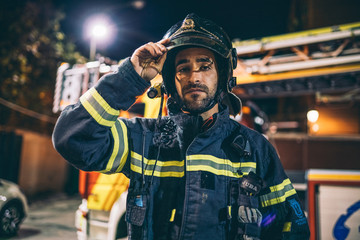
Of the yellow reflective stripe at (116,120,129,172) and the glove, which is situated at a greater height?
the yellow reflective stripe at (116,120,129,172)

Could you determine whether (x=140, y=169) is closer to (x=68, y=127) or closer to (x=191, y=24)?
(x=68, y=127)

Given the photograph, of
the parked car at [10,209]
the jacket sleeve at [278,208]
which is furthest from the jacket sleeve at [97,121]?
the parked car at [10,209]

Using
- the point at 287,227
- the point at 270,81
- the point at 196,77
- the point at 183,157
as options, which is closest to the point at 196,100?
the point at 196,77

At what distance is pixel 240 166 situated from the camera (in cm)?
161

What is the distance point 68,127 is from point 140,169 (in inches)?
19.1

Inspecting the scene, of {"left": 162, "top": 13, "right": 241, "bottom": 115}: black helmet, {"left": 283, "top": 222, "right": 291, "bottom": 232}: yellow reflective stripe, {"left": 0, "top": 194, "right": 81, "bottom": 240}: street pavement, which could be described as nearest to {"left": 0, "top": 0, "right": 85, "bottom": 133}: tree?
{"left": 0, "top": 194, "right": 81, "bottom": 240}: street pavement

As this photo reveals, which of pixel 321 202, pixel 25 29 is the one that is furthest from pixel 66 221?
pixel 25 29

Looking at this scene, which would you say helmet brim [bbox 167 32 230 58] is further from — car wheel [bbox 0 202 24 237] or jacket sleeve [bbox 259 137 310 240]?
car wheel [bbox 0 202 24 237]

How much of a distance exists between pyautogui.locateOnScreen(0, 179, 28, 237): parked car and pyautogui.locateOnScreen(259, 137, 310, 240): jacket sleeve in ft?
19.9

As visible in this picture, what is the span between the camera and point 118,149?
1562mm

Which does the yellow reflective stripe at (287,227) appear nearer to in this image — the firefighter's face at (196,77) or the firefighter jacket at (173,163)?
the firefighter jacket at (173,163)

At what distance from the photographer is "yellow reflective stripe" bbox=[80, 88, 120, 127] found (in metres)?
1.38

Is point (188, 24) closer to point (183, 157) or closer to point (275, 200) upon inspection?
point (183, 157)

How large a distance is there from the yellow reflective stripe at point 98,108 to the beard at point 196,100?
0.54 meters
